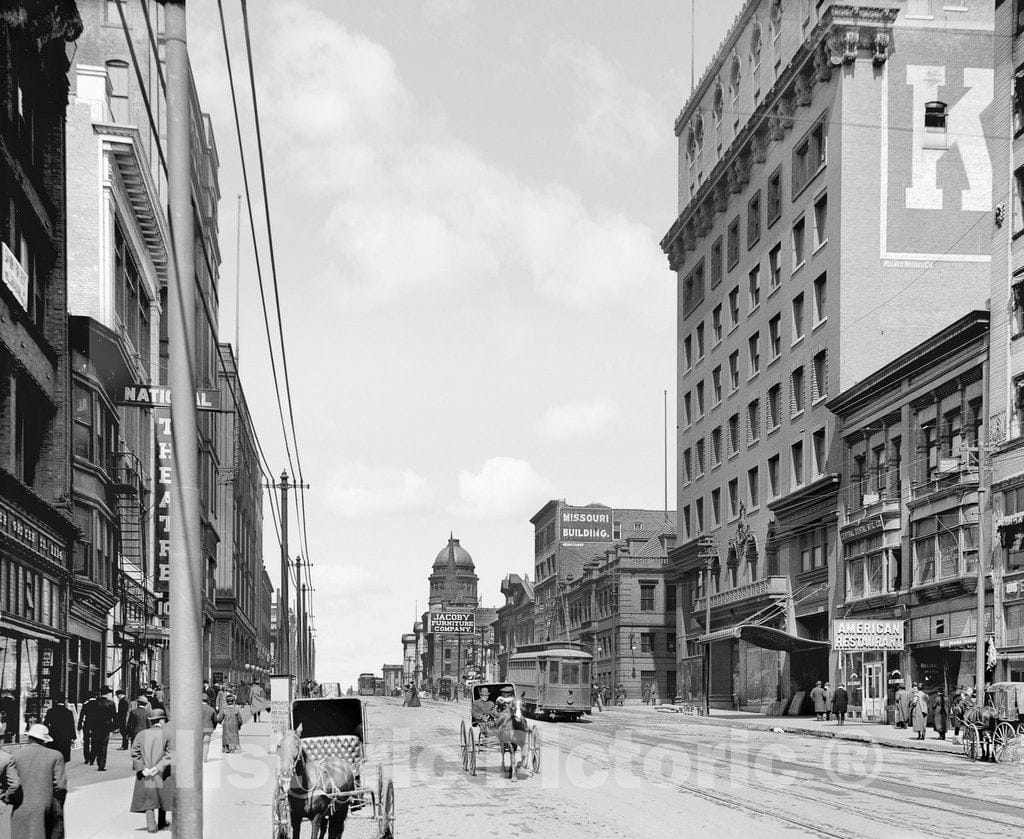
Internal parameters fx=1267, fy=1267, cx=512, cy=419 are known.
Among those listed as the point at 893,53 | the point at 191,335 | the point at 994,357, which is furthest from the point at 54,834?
the point at 893,53

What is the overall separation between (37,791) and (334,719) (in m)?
5.84

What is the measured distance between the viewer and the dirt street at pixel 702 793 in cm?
1625

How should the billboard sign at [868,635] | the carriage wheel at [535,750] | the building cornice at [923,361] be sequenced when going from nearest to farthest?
the carriage wheel at [535,750] → the building cornice at [923,361] → the billboard sign at [868,635]

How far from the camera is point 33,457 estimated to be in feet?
97.2

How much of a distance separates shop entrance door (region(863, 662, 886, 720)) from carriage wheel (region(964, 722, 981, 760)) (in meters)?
17.7

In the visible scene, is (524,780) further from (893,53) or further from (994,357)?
(893,53)

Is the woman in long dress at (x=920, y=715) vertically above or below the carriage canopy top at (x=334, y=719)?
below

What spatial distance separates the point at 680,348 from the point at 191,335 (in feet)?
250

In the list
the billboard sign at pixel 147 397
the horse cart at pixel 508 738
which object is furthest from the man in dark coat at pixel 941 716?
the billboard sign at pixel 147 397

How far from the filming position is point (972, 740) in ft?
97.7

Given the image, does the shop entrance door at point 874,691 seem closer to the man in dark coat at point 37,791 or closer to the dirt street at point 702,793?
the dirt street at point 702,793

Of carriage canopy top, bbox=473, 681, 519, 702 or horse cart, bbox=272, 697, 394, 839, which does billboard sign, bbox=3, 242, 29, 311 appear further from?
horse cart, bbox=272, 697, 394, 839

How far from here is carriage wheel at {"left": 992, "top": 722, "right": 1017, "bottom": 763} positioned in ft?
93.9

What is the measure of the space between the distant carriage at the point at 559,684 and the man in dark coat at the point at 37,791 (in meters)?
39.2
